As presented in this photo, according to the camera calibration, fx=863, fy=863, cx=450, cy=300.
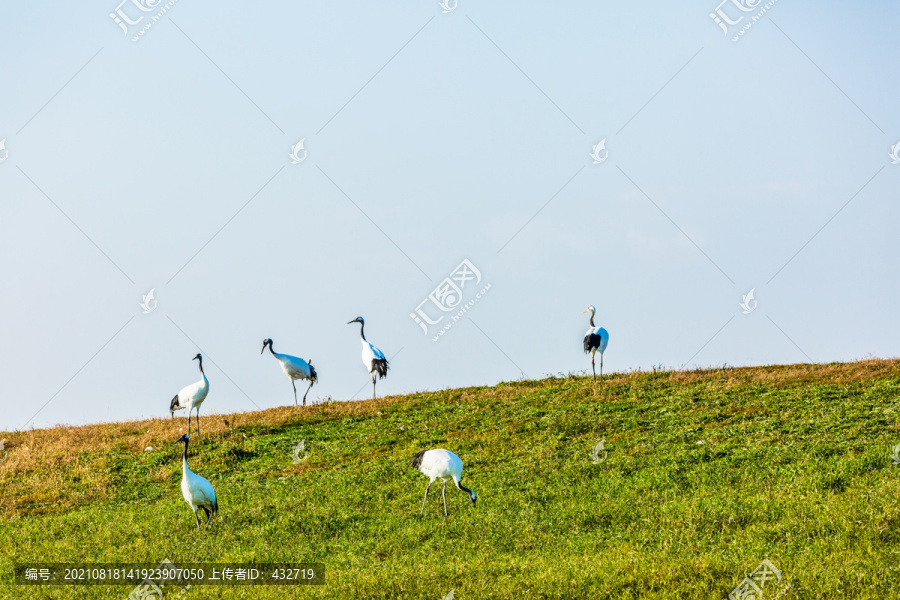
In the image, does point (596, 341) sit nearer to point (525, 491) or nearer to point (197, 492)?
point (525, 491)

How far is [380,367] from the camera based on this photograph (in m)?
34.0

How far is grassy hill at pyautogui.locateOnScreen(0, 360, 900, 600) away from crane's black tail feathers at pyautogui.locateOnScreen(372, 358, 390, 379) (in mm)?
2490

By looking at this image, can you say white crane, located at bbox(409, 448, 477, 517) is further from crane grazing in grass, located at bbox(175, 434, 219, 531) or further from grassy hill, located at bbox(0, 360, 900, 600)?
crane grazing in grass, located at bbox(175, 434, 219, 531)

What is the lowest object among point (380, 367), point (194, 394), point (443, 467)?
point (443, 467)

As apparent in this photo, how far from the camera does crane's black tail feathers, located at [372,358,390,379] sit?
34.0 meters

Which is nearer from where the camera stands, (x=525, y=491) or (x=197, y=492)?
(x=197, y=492)

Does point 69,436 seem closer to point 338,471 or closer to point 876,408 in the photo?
point 338,471

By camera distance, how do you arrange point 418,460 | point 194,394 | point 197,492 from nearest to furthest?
point 197,492 → point 418,460 → point 194,394

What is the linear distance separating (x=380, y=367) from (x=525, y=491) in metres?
15.1

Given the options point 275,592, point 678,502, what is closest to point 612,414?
point 678,502

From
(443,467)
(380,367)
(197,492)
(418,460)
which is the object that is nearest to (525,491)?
(443,467)

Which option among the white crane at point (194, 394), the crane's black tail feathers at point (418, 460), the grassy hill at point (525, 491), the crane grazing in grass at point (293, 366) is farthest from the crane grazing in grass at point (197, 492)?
the crane grazing in grass at point (293, 366)

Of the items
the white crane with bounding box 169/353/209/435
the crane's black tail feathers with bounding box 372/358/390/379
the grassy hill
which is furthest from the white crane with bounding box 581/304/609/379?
the white crane with bounding box 169/353/209/435

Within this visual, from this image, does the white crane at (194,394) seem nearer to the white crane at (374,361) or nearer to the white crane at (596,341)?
the white crane at (374,361)
